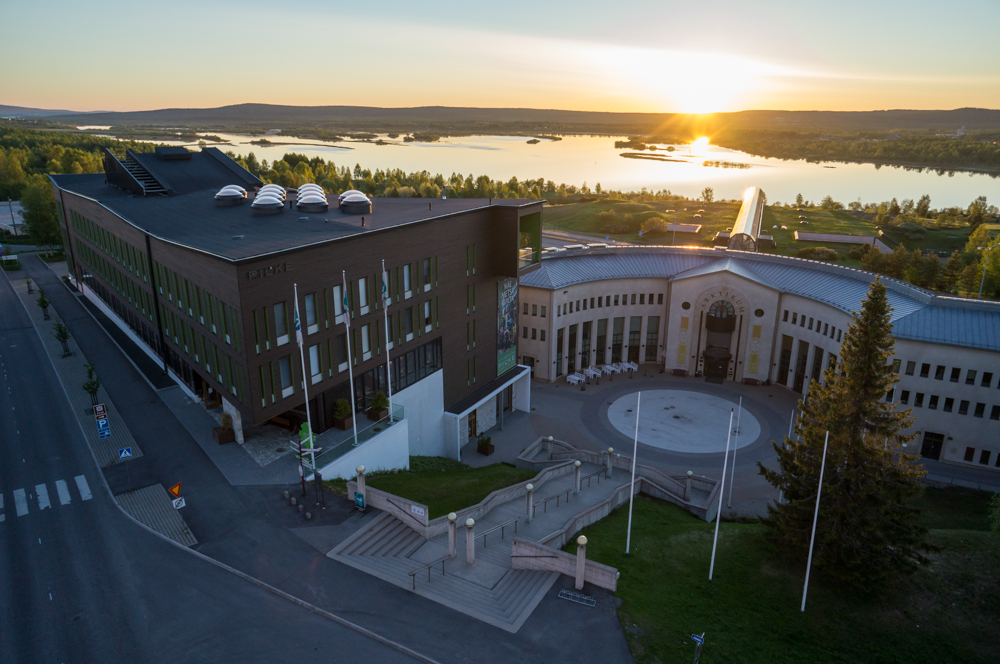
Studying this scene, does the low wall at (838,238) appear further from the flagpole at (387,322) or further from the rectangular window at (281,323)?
the rectangular window at (281,323)

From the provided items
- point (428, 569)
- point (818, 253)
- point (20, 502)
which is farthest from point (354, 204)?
point (818, 253)

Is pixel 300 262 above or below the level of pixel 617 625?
above

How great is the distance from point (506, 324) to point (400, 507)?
24.3 meters

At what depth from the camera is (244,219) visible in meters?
40.6

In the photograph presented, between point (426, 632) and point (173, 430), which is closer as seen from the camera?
point (426, 632)

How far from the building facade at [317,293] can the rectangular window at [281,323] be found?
0.07 meters

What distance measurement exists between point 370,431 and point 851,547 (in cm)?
2506

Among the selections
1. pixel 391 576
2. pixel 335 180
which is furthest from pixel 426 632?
pixel 335 180

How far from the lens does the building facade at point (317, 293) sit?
3203cm

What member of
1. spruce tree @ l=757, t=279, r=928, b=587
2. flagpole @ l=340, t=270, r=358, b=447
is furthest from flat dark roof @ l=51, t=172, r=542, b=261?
spruce tree @ l=757, t=279, r=928, b=587

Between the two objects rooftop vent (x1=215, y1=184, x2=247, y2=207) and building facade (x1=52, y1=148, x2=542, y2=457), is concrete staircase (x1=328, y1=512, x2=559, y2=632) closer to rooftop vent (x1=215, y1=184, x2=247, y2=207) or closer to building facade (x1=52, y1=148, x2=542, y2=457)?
building facade (x1=52, y1=148, x2=542, y2=457)

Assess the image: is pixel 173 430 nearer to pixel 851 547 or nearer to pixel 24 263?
pixel 851 547

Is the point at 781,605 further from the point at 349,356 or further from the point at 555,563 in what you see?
the point at 349,356

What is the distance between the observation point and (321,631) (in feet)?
74.9
